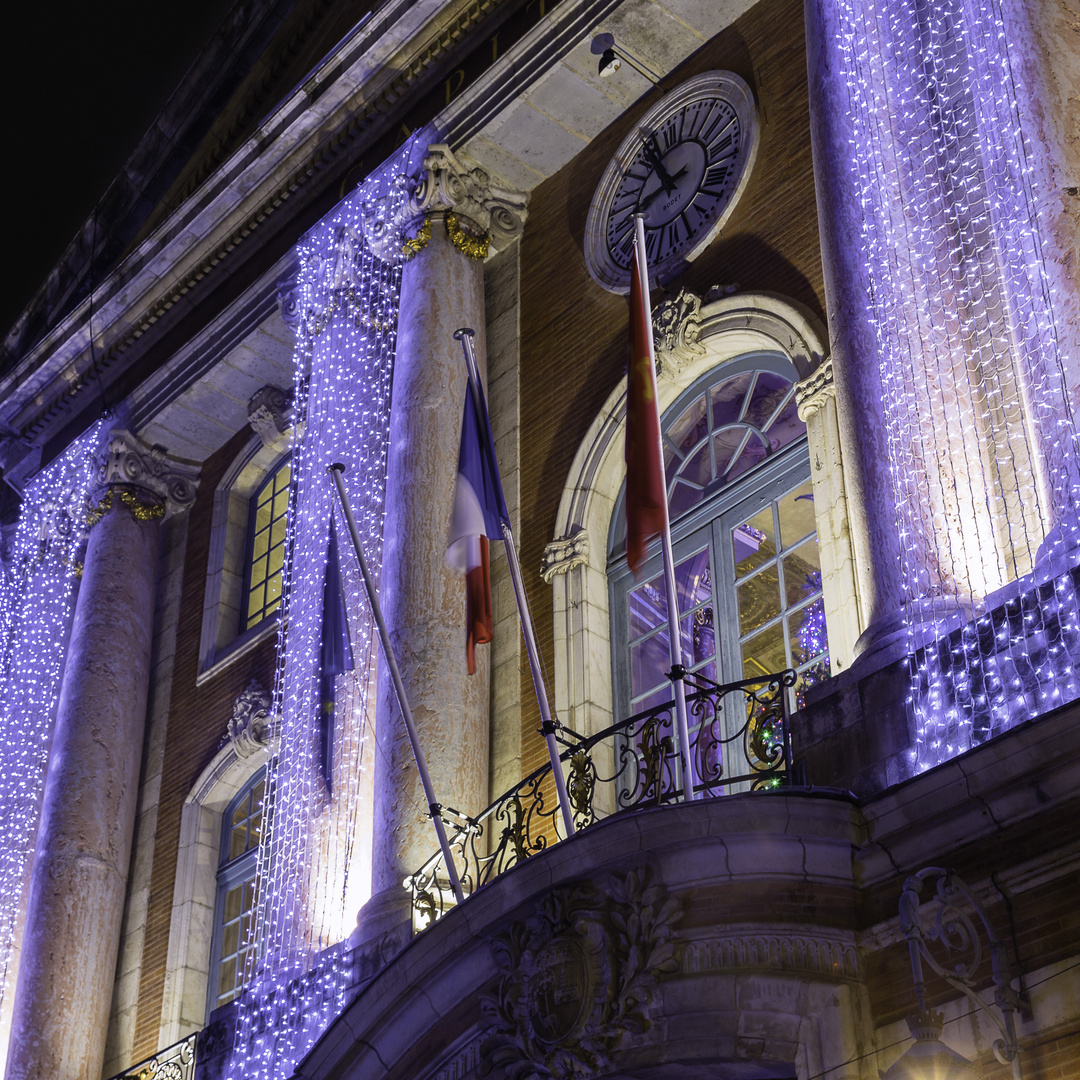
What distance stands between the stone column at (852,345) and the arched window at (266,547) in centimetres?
801

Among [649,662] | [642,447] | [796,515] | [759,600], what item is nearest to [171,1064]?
[649,662]

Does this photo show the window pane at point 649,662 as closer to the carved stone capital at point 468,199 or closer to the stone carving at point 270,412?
the carved stone capital at point 468,199

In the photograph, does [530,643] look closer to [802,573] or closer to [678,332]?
[802,573]

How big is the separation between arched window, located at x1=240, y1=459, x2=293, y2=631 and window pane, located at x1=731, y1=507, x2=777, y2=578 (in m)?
6.16

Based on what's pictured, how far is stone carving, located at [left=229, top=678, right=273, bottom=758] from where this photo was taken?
1557 cm

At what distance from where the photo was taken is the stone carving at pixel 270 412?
17578 mm

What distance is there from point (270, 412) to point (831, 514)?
8.15m

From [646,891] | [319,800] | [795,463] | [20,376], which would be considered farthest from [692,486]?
[20,376]

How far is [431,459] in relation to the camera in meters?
13.4

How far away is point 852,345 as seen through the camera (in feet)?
31.9

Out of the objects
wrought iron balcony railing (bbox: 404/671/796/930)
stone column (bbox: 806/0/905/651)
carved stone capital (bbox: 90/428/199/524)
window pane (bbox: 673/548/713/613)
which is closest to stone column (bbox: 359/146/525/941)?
wrought iron balcony railing (bbox: 404/671/796/930)

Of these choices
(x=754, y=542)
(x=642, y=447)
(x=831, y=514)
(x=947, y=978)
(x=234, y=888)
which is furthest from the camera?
(x=234, y=888)

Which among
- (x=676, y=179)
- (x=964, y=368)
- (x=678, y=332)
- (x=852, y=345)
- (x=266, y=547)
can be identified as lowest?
(x=964, y=368)

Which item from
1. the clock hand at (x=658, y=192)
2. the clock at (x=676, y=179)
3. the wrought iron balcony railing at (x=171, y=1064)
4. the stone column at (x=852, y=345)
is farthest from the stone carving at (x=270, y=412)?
the stone column at (x=852, y=345)
